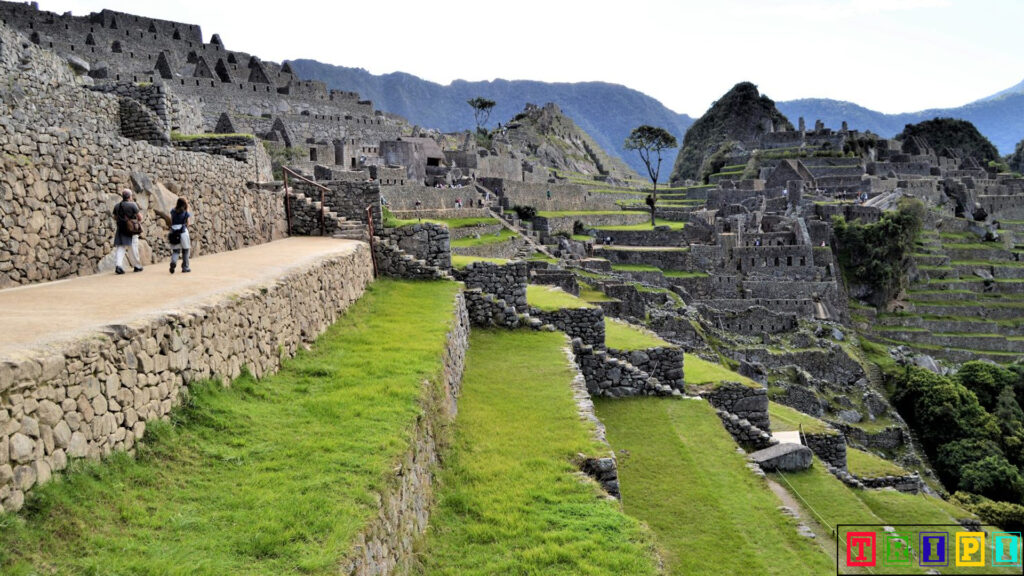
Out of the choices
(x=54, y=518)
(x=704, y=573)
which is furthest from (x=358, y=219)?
(x=54, y=518)

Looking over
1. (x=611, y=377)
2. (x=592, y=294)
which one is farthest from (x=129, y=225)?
(x=592, y=294)

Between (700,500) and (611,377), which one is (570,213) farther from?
(700,500)

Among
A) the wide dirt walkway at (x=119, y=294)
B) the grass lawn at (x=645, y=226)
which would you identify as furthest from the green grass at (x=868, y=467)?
the grass lawn at (x=645, y=226)

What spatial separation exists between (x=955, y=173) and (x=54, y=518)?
88643 millimetres

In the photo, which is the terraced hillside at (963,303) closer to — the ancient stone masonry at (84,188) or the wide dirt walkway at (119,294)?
the ancient stone masonry at (84,188)

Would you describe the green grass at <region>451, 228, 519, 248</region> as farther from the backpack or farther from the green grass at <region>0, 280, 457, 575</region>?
the green grass at <region>0, 280, 457, 575</region>

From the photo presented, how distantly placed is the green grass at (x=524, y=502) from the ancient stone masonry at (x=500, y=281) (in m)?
4.68

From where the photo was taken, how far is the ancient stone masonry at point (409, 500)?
517 centimetres

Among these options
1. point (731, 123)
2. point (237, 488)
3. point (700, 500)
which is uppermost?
point (731, 123)

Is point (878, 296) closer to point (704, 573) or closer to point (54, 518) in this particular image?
point (704, 573)

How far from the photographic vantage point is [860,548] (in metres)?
11.9

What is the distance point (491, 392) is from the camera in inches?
455

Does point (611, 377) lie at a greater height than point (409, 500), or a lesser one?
lesser

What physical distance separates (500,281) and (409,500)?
9771 mm
